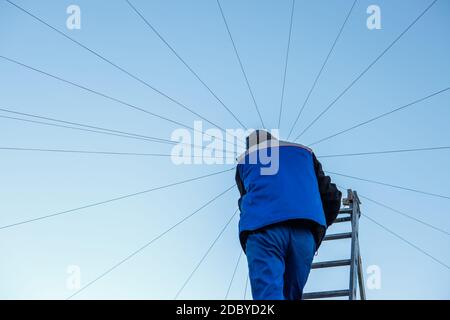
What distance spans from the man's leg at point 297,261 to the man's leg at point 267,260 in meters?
0.06

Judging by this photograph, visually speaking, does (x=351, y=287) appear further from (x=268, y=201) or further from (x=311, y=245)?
(x=268, y=201)

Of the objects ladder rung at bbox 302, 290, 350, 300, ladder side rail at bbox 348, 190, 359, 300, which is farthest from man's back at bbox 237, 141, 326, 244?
ladder rung at bbox 302, 290, 350, 300

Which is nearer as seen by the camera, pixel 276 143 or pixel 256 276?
pixel 256 276

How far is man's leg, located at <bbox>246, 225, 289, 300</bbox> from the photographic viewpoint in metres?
4.07

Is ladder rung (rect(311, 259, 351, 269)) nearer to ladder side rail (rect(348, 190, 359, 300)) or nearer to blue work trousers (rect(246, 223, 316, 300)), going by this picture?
ladder side rail (rect(348, 190, 359, 300))

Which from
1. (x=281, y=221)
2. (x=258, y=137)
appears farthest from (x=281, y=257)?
(x=258, y=137)

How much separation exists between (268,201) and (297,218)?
252 mm

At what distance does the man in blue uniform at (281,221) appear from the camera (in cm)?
420

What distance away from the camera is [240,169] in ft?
16.1

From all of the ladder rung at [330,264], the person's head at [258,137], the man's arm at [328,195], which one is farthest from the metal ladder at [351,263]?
the person's head at [258,137]
